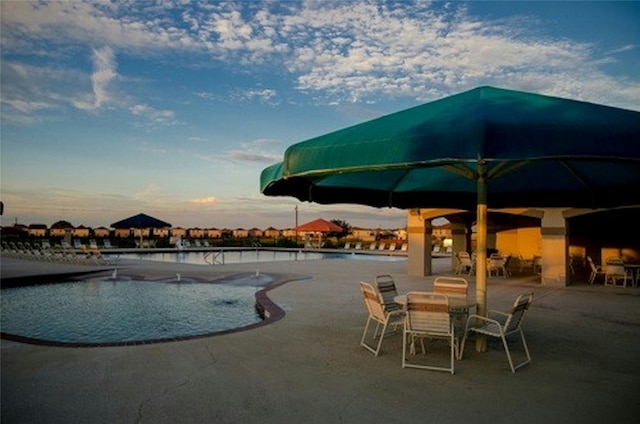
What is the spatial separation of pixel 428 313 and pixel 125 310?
6.47 metres

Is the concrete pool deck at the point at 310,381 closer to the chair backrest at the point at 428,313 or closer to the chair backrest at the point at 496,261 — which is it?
the chair backrest at the point at 428,313

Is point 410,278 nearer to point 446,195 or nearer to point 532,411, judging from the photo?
point 446,195

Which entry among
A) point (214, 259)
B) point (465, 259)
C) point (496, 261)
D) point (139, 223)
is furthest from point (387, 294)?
point (139, 223)

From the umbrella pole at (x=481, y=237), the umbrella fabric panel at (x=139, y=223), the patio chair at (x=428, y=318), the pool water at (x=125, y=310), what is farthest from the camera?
the umbrella fabric panel at (x=139, y=223)

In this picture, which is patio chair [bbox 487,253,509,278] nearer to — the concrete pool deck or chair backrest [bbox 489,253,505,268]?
chair backrest [bbox 489,253,505,268]

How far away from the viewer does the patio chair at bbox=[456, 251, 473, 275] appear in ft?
46.6

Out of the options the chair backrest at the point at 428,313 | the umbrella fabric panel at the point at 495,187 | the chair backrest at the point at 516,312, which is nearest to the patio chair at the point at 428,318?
the chair backrest at the point at 428,313

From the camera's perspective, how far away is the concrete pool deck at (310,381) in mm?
3326

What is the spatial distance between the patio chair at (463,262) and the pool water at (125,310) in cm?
684

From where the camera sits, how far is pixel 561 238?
40.7 ft

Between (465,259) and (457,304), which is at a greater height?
(465,259)

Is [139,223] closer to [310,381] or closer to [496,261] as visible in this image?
[496,261]

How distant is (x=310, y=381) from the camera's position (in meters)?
4.03

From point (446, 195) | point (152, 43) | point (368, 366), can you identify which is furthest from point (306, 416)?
point (152, 43)
